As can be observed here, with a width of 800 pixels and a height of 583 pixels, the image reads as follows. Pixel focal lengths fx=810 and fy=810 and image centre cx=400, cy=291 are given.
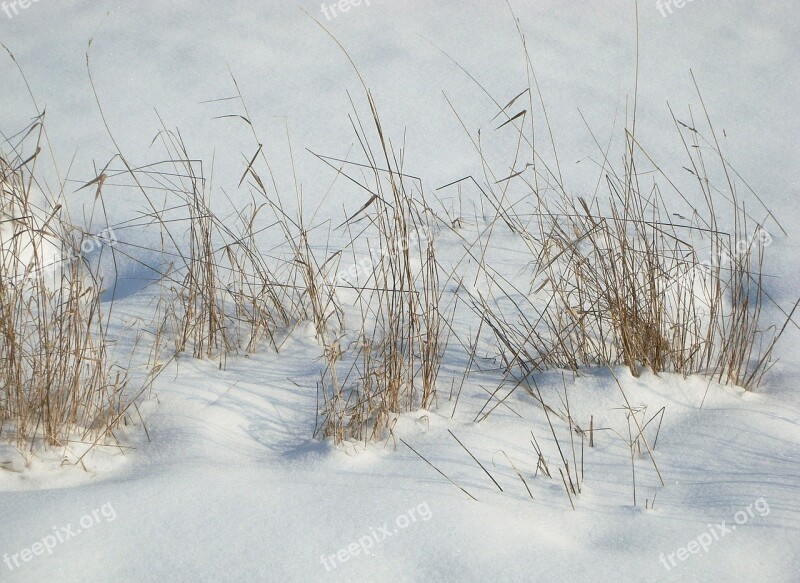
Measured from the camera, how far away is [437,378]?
2.08 meters

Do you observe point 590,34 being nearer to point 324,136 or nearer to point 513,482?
point 324,136

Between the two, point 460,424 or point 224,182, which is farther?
point 224,182

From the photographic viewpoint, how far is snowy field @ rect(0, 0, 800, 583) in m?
1.44

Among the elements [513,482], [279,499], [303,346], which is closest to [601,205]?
[303,346]

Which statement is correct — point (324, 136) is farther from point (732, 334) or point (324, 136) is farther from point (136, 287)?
point (732, 334)

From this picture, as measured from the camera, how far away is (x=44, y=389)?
1.83m

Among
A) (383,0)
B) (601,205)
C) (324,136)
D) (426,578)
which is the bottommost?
(426,578)

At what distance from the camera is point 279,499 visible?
1544mm

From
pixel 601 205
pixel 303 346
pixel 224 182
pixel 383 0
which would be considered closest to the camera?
pixel 303 346

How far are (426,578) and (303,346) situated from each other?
989 mm

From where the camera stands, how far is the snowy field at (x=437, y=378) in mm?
1444

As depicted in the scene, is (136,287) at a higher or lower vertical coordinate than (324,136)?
lower

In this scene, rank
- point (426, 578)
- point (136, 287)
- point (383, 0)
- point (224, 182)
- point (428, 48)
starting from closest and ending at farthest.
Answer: point (426, 578) < point (136, 287) < point (224, 182) < point (428, 48) < point (383, 0)

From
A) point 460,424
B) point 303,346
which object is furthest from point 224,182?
point 460,424
